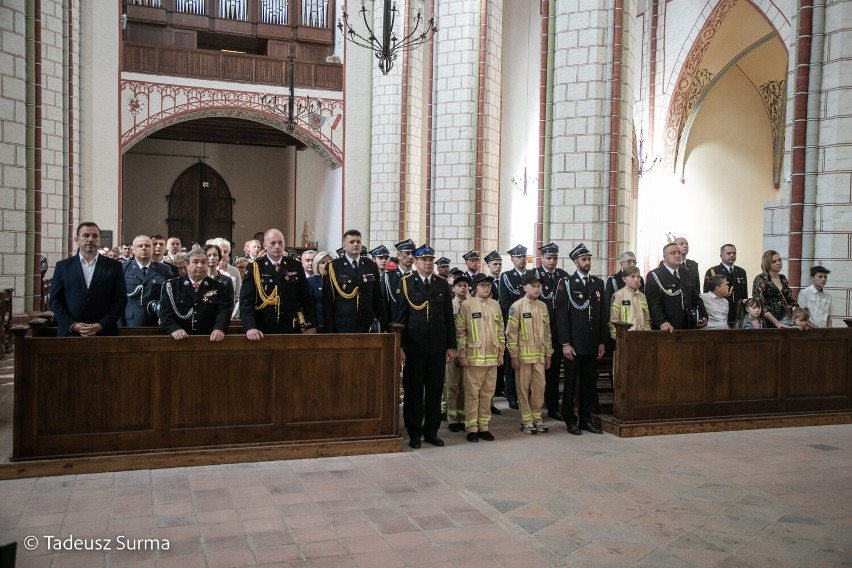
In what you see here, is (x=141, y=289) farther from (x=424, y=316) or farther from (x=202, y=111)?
(x=202, y=111)

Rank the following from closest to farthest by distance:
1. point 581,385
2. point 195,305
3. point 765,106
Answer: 1. point 195,305
2. point 581,385
3. point 765,106

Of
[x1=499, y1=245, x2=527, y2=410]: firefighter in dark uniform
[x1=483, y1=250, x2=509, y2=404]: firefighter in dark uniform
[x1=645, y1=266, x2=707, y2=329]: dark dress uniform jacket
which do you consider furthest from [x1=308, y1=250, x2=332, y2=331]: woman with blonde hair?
[x1=645, y1=266, x2=707, y2=329]: dark dress uniform jacket

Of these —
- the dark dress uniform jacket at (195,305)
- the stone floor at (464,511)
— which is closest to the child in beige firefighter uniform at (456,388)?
the stone floor at (464,511)

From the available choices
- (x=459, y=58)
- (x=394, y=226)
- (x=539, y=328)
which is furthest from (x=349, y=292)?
(x=394, y=226)

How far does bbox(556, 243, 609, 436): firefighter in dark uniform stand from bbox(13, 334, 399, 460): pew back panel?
153 cm

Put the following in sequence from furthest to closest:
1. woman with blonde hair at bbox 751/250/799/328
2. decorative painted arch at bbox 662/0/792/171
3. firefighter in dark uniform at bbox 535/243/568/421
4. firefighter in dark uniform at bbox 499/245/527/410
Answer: decorative painted arch at bbox 662/0/792/171 → firefighter in dark uniform at bbox 499/245/527/410 → woman with blonde hair at bbox 751/250/799/328 → firefighter in dark uniform at bbox 535/243/568/421

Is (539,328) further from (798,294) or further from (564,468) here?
(798,294)

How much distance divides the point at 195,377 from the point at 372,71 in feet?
40.0

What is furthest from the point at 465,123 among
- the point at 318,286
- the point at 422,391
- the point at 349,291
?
the point at 422,391

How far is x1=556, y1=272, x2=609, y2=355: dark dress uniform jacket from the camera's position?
18.9 feet

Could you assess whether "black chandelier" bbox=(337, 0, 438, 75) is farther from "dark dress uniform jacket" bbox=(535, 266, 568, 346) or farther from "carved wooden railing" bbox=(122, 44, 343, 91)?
"dark dress uniform jacket" bbox=(535, 266, 568, 346)

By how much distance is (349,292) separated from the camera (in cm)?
533

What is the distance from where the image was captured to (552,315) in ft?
20.7

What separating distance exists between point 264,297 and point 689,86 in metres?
12.1
